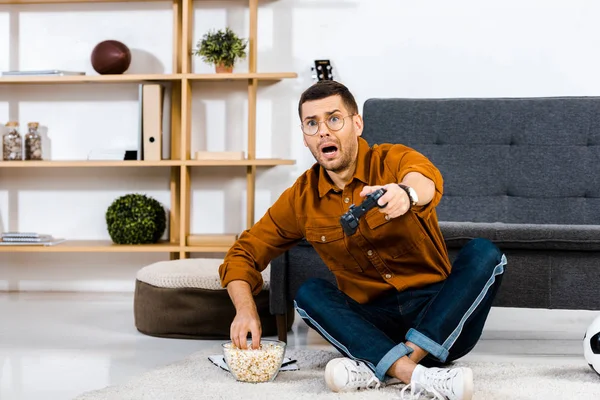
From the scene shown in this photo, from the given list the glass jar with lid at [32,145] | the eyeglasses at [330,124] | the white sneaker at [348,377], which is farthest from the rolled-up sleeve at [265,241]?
the glass jar with lid at [32,145]

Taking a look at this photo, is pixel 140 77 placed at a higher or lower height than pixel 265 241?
higher

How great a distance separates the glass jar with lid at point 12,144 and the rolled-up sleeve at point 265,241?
2168mm

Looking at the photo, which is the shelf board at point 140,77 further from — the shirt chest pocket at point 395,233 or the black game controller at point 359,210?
the black game controller at point 359,210

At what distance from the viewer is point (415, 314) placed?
212 centimetres

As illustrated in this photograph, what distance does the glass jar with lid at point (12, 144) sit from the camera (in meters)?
3.98

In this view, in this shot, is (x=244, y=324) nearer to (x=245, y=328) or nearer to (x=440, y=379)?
(x=245, y=328)

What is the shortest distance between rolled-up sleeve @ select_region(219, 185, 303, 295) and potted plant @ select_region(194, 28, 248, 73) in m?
1.77

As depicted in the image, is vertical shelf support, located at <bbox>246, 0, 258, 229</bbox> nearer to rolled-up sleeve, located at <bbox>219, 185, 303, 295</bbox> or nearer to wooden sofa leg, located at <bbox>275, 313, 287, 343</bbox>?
wooden sofa leg, located at <bbox>275, 313, 287, 343</bbox>

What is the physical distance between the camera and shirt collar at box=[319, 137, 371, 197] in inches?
81.7

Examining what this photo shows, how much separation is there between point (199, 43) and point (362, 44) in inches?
32.3

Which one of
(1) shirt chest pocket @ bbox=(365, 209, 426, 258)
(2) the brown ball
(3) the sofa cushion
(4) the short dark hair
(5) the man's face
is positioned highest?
(2) the brown ball

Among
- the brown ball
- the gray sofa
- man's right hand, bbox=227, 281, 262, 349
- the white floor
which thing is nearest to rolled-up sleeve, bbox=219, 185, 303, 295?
man's right hand, bbox=227, 281, 262, 349

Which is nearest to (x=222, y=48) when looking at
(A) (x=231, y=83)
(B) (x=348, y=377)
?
(A) (x=231, y=83)

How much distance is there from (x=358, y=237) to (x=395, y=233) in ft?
0.31
